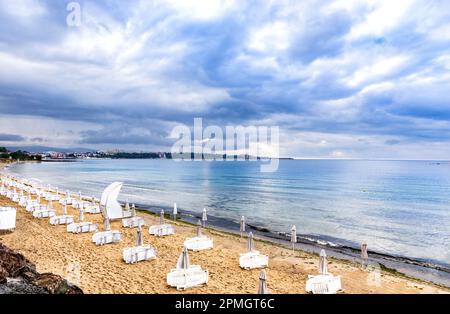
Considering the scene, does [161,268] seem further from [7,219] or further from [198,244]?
[7,219]

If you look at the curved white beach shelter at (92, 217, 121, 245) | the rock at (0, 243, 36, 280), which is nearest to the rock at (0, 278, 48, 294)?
the rock at (0, 243, 36, 280)

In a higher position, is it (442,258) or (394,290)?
(394,290)

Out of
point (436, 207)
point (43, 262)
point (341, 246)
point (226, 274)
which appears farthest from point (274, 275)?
point (436, 207)

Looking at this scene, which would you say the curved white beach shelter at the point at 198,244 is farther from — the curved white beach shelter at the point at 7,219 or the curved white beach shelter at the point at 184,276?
the curved white beach shelter at the point at 7,219

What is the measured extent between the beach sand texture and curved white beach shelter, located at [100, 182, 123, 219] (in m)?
3.70

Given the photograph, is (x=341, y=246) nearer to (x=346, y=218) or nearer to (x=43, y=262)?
(x=346, y=218)

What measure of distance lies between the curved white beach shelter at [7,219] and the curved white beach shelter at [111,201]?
489 cm

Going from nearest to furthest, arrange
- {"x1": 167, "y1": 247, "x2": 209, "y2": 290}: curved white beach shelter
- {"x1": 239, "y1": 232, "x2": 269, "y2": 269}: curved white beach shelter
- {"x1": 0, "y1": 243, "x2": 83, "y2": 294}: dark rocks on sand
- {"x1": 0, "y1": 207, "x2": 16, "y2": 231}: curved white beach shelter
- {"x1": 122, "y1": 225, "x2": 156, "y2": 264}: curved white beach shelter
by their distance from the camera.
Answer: {"x1": 0, "y1": 243, "x2": 83, "y2": 294}: dark rocks on sand < {"x1": 167, "y1": 247, "x2": 209, "y2": 290}: curved white beach shelter < {"x1": 122, "y1": 225, "x2": 156, "y2": 264}: curved white beach shelter < {"x1": 239, "y1": 232, "x2": 269, "y2": 269}: curved white beach shelter < {"x1": 0, "y1": 207, "x2": 16, "y2": 231}: curved white beach shelter

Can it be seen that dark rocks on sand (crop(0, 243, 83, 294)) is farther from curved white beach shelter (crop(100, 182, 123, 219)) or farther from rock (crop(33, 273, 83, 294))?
curved white beach shelter (crop(100, 182, 123, 219))

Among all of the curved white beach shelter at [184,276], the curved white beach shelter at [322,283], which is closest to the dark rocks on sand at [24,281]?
the curved white beach shelter at [184,276]

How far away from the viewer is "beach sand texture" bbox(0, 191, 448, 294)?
10.4 m

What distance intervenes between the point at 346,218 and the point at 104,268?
Answer: 91.0 feet

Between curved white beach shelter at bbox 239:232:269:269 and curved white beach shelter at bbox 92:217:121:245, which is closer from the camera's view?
curved white beach shelter at bbox 239:232:269:269
